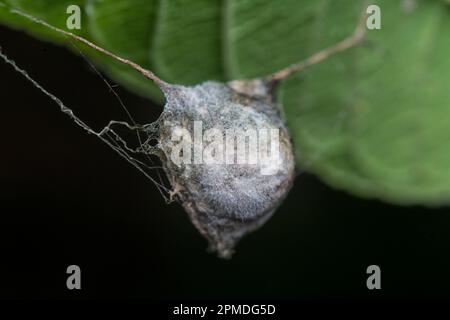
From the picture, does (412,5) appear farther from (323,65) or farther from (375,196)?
(375,196)

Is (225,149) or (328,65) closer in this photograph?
(225,149)

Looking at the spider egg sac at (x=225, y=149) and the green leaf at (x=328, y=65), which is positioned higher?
the green leaf at (x=328, y=65)

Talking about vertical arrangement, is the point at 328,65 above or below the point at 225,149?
above

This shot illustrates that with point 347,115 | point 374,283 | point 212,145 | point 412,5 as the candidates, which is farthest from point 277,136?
point 374,283

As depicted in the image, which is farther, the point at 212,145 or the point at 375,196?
the point at 375,196

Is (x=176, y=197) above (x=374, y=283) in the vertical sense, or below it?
above
